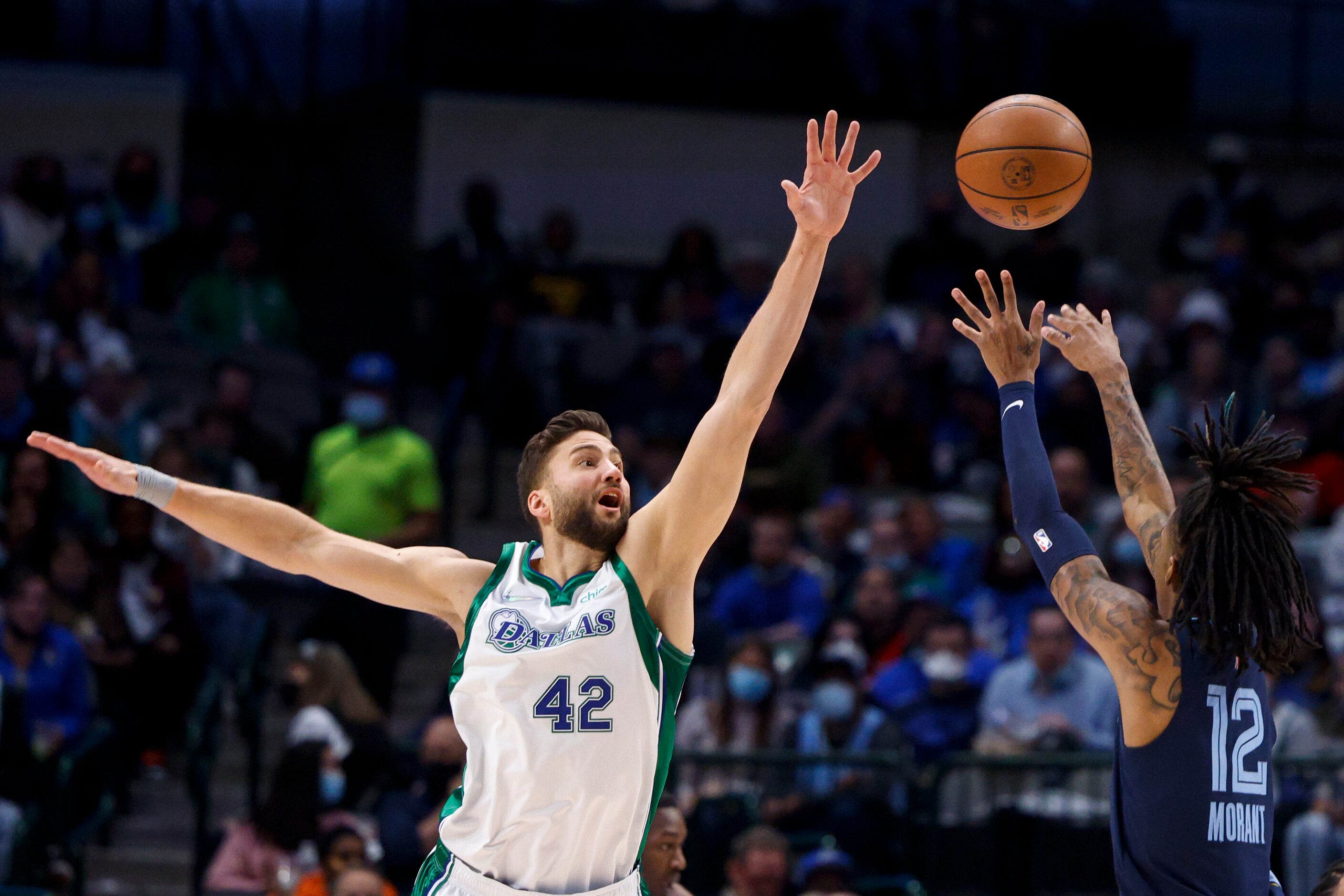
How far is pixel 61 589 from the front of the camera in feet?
37.3

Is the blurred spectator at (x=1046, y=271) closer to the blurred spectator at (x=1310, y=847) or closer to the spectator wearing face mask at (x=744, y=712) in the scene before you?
the spectator wearing face mask at (x=744, y=712)

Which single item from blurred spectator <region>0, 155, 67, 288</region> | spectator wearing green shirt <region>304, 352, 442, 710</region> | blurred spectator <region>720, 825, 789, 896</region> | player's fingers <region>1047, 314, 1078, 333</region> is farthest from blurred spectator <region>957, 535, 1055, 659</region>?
blurred spectator <region>0, 155, 67, 288</region>

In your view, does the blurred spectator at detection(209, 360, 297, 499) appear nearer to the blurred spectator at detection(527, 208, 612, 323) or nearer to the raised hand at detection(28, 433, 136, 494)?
the blurred spectator at detection(527, 208, 612, 323)

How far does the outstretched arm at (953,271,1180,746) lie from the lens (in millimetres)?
4730

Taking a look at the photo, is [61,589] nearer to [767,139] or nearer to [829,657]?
[829,657]

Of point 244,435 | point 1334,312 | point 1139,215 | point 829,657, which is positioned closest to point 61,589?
point 244,435

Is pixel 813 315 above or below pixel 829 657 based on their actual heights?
above

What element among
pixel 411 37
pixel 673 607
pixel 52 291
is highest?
pixel 411 37

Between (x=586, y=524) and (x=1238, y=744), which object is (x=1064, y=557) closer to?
(x=1238, y=744)

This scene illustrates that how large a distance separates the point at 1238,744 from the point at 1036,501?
0.90 meters

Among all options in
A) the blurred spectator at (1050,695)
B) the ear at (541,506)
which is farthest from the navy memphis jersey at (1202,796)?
the blurred spectator at (1050,695)

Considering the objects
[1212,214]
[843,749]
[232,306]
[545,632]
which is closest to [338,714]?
[843,749]

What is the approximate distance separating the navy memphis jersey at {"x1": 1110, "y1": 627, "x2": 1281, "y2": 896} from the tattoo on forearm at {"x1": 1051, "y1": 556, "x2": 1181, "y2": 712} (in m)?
0.04

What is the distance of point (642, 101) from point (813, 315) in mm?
4034
